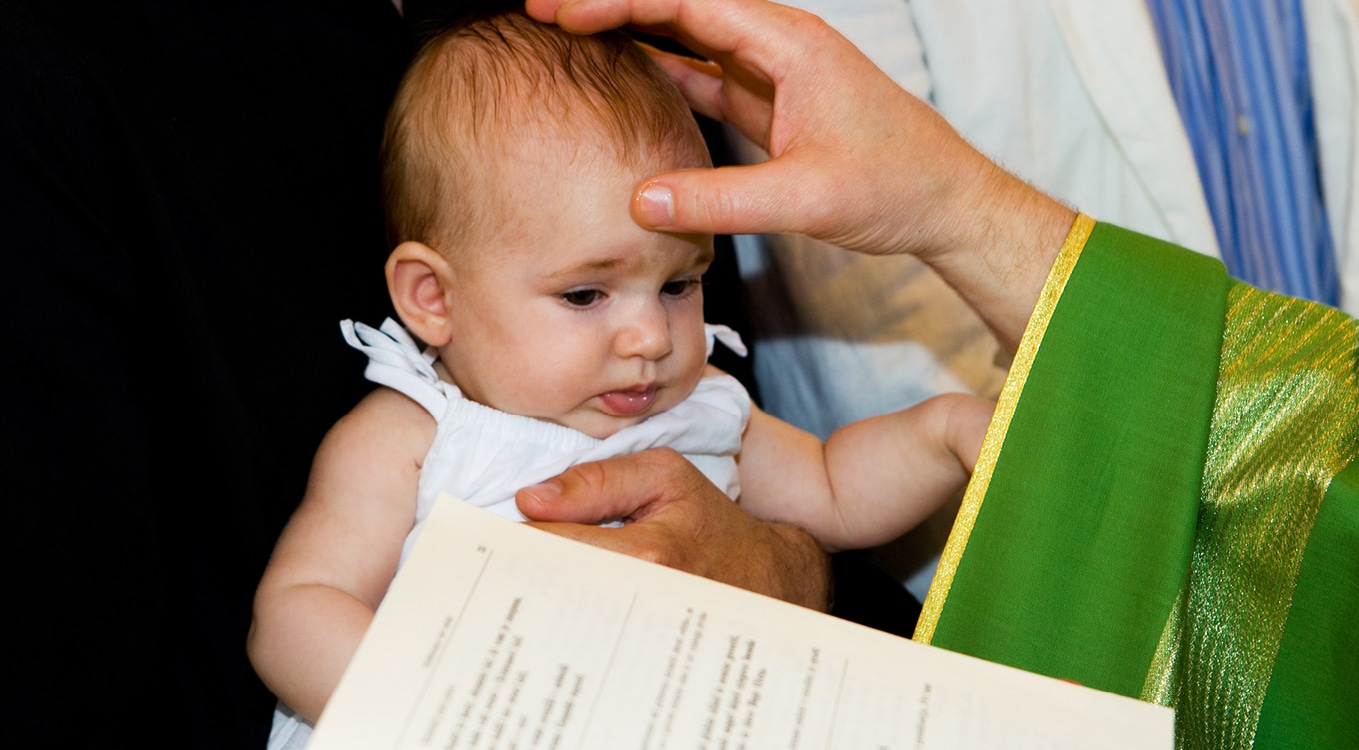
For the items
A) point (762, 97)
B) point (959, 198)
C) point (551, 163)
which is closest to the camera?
point (551, 163)

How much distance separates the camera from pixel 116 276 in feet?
2.83

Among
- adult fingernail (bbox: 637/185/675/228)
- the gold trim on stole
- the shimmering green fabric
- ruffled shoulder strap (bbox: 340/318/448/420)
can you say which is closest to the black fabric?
ruffled shoulder strap (bbox: 340/318/448/420)

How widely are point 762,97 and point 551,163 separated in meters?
0.46

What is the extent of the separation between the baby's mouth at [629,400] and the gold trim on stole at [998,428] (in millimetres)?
403

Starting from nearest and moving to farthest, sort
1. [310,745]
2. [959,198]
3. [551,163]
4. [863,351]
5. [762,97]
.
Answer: [310,745], [551,163], [959,198], [762,97], [863,351]

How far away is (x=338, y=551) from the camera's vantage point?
1125 mm

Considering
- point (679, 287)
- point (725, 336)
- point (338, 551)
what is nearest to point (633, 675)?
Answer: point (338, 551)

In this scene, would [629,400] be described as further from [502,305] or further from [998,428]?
[998,428]

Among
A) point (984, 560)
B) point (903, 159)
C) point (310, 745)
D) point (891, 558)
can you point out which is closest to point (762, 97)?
point (903, 159)

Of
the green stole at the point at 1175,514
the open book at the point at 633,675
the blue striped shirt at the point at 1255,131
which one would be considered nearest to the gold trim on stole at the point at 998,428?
the green stole at the point at 1175,514

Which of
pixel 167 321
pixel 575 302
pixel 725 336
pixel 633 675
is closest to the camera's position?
pixel 633 675

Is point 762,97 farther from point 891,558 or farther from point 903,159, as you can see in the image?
point 891,558

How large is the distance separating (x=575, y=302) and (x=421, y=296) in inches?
8.3

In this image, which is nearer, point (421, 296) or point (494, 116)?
point (494, 116)
